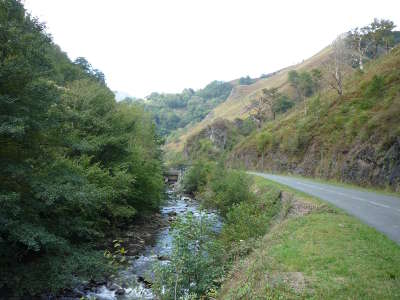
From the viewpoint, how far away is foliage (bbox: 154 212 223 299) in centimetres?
926

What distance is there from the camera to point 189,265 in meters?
9.75

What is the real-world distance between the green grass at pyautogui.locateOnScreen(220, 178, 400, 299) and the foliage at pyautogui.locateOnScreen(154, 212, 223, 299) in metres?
0.75

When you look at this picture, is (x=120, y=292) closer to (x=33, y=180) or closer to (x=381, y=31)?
(x=33, y=180)

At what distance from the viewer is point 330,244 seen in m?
10.1

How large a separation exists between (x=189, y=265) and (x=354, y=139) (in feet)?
82.9

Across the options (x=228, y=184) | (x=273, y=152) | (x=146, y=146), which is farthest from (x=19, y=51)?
(x=273, y=152)

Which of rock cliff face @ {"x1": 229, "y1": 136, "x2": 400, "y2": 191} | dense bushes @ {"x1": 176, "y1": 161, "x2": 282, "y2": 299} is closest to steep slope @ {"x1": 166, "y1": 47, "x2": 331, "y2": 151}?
rock cliff face @ {"x1": 229, "y1": 136, "x2": 400, "y2": 191}

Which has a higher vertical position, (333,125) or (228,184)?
(333,125)

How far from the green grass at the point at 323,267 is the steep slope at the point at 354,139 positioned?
44.4 ft

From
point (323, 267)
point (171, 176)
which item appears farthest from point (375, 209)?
point (171, 176)

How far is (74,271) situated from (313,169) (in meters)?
30.6

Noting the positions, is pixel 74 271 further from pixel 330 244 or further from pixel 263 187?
pixel 263 187

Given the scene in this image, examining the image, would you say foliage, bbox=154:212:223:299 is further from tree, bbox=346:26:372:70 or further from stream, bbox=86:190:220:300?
tree, bbox=346:26:372:70

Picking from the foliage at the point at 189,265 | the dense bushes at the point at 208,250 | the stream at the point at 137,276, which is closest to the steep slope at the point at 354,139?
the dense bushes at the point at 208,250
